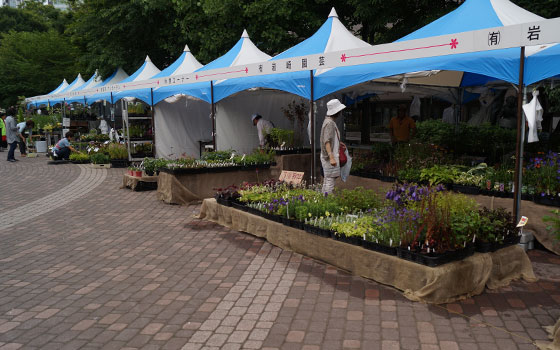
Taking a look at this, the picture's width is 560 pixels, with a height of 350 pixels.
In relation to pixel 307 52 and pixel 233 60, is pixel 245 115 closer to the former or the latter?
pixel 233 60

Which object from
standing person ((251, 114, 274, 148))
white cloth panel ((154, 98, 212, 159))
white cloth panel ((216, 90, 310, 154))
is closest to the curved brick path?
white cloth panel ((154, 98, 212, 159))

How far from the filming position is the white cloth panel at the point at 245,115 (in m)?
13.3

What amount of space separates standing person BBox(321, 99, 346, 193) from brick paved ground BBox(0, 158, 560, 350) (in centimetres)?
147

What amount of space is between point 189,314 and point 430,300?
2277 millimetres

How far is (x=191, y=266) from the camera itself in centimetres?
551

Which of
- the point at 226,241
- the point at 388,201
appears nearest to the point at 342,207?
the point at 388,201

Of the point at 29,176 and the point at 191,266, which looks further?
the point at 29,176

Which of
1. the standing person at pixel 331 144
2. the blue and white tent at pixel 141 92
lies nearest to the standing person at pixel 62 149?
the blue and white tent at pixel 141 92

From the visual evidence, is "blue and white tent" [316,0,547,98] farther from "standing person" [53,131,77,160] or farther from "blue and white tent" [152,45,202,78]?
"standing person" [53,131,77,160]

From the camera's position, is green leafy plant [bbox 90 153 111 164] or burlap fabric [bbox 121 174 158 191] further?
green leafy plant [bbox 90 153 111 164]

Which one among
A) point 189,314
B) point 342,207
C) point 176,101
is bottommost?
point 189,314

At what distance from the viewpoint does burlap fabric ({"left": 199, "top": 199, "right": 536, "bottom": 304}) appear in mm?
4180

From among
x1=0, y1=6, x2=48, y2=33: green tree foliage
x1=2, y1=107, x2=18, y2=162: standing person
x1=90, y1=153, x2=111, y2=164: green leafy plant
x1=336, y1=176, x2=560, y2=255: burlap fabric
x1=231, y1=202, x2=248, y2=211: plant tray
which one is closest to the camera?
x1=336, y1=176, x2=560, y2=255: burlap fabric

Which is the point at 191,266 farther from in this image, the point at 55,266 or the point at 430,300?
the point at 430,300
